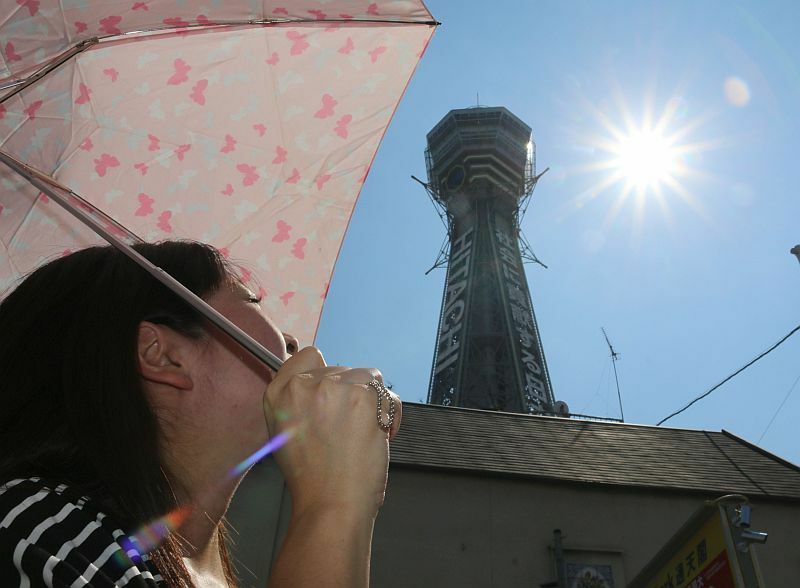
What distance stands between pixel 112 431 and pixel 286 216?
60.4 inches

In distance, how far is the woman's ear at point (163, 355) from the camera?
176cm

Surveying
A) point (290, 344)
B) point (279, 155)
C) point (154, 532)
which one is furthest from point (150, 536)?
point (279, 155)

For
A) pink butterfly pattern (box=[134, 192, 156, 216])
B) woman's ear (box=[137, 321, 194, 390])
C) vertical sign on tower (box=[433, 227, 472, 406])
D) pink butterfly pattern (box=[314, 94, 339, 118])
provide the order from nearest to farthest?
woman's ear (box=[137, 321, 194, 390]) < pink butterfly pattern (box=[134, 192, 156, 216]) < pink butterfly pattern (box=[314, 94, 339, 118]) < vertical sign on tower (box=[433, 227, 472, 406])

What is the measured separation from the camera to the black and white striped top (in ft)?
3.65

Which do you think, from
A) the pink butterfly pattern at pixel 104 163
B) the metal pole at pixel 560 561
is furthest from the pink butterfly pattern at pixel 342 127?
the metal pole at pixel 560 561

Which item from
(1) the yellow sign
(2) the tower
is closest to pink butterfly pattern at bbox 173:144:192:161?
(1) the yellow sign

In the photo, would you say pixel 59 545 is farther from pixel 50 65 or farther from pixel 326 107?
pixel 326 107

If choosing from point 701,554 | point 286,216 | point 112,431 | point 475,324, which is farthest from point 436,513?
point 475,324

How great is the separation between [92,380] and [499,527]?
11932 millimetres

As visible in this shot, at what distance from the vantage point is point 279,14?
8.86ft

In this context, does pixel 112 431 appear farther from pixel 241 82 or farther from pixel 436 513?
pixel 436 513

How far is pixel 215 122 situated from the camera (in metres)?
2.78

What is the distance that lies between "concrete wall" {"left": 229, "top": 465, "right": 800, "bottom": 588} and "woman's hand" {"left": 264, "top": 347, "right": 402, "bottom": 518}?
1105cm

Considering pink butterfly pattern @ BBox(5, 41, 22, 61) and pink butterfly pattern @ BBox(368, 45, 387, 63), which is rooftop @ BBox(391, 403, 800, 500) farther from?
pink butterfly pattern @ BBox(5, 41, 22, 61)
